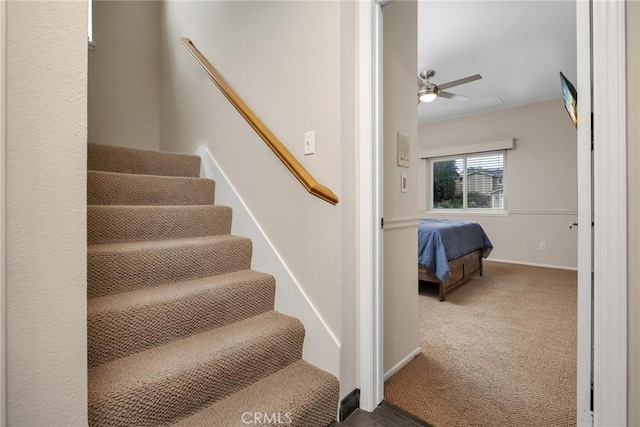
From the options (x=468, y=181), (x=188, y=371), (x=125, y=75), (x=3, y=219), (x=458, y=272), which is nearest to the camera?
(x=3, y=219)

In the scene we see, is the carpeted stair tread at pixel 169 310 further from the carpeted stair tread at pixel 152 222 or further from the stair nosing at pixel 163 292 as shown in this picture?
the carpeted stair tread at pixel 152 222

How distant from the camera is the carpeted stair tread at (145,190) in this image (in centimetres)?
175

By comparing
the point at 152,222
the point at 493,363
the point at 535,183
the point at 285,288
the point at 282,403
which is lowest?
the point at 493,363

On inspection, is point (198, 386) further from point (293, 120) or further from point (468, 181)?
point (468, 181)

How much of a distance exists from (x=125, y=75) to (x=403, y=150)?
2.74m

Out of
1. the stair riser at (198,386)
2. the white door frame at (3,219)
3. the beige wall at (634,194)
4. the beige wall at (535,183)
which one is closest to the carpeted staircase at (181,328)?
the stair riser at (198,386)

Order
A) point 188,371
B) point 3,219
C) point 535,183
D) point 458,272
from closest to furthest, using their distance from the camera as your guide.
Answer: point 3,219 → point 188,371 → point 458,272 → point 535,183

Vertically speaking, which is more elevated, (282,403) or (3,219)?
(3,219)

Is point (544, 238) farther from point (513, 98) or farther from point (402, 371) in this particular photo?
point (402, 371)

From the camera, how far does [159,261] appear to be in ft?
4.95

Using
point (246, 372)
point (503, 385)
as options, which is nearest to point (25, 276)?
point (246, 372)

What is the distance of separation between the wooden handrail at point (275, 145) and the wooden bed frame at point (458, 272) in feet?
7.07

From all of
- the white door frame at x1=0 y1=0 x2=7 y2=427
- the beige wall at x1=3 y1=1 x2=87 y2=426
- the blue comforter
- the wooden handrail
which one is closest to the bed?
the blue comforter

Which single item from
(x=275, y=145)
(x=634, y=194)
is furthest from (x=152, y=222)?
(x=634, y=194)
